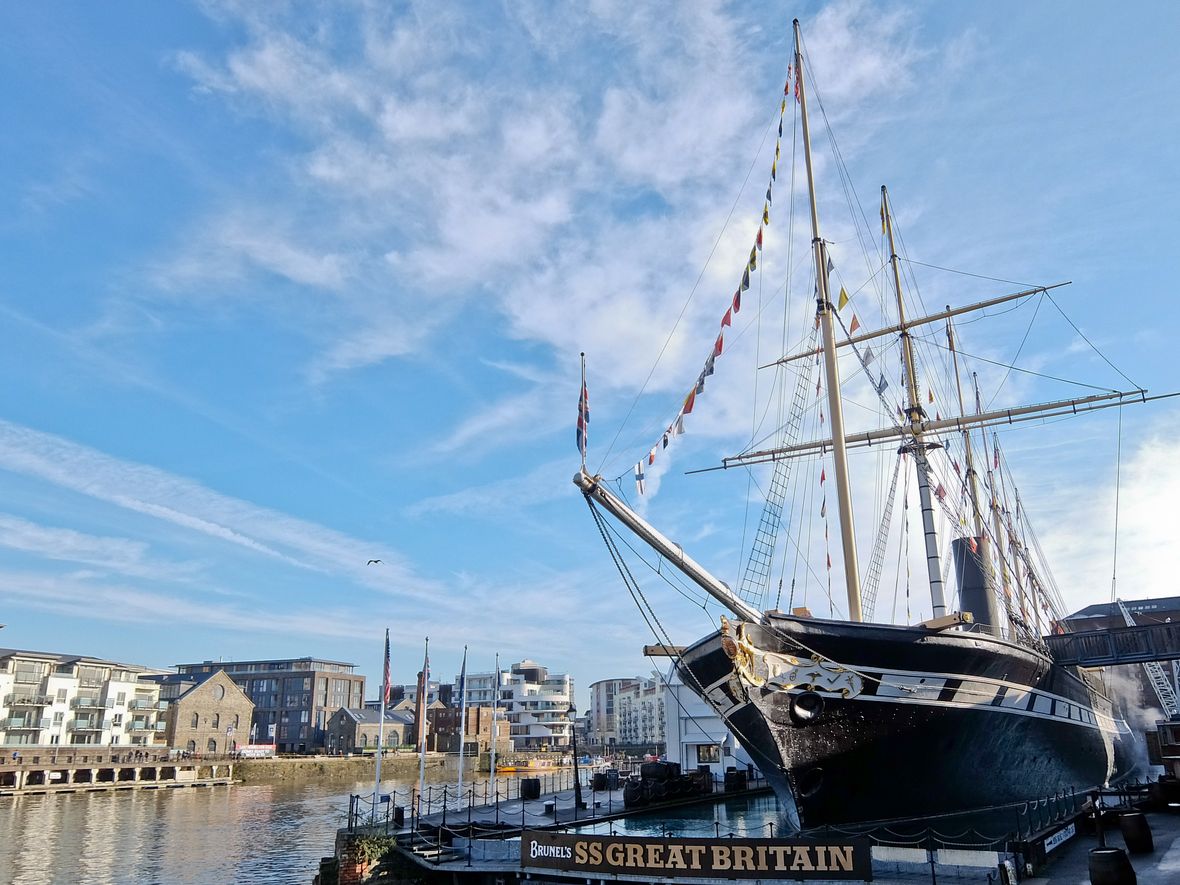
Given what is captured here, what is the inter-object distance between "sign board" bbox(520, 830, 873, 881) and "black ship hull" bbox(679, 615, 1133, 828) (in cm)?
414

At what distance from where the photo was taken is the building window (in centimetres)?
4983

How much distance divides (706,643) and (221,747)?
282 ft

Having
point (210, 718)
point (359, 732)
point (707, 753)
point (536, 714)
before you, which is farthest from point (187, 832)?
point (536, 714)

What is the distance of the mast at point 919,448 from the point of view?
2588 centimetres

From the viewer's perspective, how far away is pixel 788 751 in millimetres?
18281

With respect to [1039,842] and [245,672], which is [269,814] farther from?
[245,672]

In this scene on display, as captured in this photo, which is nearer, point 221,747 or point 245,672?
point 221,747

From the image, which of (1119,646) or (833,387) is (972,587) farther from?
(833,387)

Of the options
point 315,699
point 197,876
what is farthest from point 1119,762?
point 315,699

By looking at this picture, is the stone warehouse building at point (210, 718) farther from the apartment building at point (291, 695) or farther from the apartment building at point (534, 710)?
the apartment building at point (534, 710)

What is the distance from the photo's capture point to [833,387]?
81.1ft

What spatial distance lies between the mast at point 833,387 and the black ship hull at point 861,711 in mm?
2936

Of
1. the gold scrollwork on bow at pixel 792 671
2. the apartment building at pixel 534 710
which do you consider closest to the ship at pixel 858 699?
the gold scrollwork on bow at pixel 792 671

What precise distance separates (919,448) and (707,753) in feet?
96.9
